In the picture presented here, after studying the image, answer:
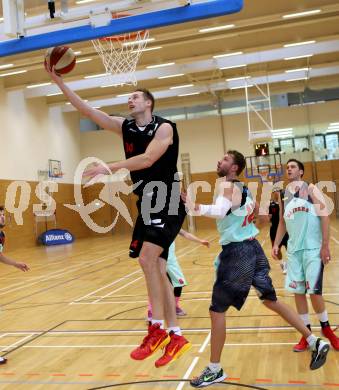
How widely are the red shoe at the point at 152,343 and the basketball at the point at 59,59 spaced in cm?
213

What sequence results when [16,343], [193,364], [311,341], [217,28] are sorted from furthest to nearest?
[217,28], [16,343], [193,364], [311,341]

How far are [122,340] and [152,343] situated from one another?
2164 millimetres

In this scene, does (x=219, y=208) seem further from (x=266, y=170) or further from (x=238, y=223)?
(x=266, y=170)

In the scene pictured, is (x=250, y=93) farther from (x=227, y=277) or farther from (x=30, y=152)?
(x=227, y=277)

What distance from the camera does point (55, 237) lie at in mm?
23891

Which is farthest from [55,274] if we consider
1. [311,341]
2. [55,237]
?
[55,237]

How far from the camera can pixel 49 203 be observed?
2494 cm

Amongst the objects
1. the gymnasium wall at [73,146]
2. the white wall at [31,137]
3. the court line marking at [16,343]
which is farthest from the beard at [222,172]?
the white wall at [31,137]

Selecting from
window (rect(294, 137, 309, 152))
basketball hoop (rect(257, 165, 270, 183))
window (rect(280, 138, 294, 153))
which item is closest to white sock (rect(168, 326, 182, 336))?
basketball hoop (rect(257, 165, 270, 183))

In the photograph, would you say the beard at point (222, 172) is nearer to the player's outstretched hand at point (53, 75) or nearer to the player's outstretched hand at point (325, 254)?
the player's outstretched hand at point (325, 254)

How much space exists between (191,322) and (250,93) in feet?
73.1

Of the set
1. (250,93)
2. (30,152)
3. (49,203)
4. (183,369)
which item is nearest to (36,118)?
(30,152)

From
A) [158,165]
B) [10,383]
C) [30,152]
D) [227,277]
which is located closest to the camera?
[158,165]

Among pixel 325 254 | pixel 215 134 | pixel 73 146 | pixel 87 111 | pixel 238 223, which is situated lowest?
pixel 325 254
